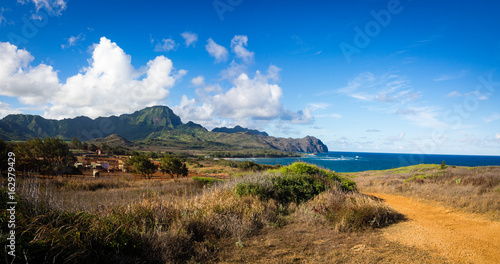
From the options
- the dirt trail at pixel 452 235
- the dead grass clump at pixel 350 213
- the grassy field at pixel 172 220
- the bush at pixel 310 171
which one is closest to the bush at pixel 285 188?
the grassy field at pixel 172 220

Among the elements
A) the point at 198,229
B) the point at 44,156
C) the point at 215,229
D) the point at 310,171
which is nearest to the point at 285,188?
the point at 310,171

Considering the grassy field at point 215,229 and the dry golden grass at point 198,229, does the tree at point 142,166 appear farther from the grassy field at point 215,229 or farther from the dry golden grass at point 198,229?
the dry golden grass at point 198,229

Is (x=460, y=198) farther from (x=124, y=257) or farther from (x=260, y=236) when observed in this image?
(x=124, y=257)

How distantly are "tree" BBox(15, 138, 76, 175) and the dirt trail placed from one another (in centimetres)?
2928

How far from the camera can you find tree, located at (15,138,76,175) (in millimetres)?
23562

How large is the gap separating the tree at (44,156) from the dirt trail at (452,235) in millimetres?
29283

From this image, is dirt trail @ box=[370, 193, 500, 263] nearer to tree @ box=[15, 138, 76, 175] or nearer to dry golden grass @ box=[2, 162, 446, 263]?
dry golden grass @ box=[2, 162, 446, 263]

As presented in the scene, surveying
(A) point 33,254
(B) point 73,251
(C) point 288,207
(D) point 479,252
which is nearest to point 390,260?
(D) point 479,252

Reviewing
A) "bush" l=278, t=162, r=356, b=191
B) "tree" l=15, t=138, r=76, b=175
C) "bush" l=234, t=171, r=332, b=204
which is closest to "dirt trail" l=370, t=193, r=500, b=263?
"bush" l=278, t=162, r=356, b=191

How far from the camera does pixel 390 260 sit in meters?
4.84

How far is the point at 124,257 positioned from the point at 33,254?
131cm

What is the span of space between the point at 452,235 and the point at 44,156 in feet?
119

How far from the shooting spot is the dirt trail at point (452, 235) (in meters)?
5.18

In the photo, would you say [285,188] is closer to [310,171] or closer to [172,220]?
[310,171]
